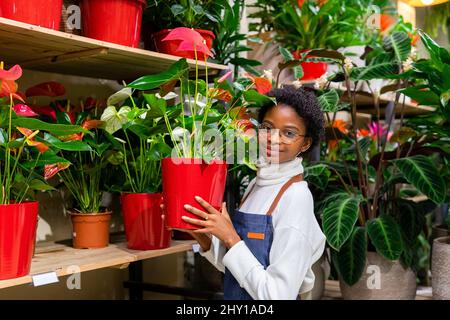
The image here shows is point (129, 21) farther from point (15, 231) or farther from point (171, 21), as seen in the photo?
point (15, 231)

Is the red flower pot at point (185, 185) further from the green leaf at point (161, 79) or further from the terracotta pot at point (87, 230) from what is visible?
the terracotta pot at point (87, 230)

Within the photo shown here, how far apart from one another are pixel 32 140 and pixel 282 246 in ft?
2.11

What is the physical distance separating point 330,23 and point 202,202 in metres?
1.43

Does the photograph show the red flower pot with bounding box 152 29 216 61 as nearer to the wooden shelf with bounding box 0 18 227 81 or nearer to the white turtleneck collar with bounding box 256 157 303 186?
the wooden shelf with bounding box 0 18 227 81

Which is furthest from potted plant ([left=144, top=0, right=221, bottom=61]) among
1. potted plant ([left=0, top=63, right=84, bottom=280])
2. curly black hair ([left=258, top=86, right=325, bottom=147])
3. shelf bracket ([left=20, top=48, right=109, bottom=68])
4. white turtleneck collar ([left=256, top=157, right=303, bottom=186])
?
potted plant ([left=0, top=63, right=84, bottom=280])

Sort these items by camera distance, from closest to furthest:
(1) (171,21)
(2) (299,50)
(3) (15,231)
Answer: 1. (3) (15,231)
2. (1) (171,21)
3. (2) (299,50)

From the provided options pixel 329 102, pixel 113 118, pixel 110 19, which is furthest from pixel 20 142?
pixel 329 102

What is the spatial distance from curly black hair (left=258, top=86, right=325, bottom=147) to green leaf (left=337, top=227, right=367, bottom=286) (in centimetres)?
63

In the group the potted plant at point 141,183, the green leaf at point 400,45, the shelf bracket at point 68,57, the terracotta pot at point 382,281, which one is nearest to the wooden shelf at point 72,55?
the shelf bracket at point 68,57

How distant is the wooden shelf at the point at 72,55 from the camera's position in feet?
4.04

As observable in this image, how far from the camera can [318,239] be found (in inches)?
51.6

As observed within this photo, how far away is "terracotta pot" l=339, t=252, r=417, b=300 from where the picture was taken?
6.07 ft
